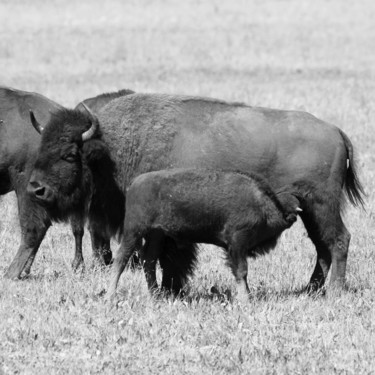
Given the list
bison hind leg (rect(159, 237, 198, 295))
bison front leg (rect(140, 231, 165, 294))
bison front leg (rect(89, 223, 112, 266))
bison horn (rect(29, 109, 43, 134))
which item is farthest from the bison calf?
bison front leg (rect(89, 223, 112, 266))

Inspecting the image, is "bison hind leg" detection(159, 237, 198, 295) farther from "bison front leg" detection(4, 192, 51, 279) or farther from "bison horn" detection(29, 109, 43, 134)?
"bison horn" detection(29, 109, 43, 134)

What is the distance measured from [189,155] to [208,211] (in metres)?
0.99

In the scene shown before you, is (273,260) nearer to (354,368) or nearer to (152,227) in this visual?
(152,227)

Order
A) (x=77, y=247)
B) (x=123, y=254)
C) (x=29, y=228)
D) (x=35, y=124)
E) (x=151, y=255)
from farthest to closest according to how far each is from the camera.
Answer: (x=77, y=247) → (x=29, y=228) → (x=35, y=124) → (x=151, y=255) → (x=123, y=254)

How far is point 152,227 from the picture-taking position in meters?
8.21

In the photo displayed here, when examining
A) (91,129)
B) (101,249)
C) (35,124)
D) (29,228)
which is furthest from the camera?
(101,249)

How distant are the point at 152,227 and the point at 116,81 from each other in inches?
691

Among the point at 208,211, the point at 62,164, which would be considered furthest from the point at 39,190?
the point at 208,211

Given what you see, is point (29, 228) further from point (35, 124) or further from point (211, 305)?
point (211, 305)

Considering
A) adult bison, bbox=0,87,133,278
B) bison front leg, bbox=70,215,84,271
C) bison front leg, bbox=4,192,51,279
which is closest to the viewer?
adult bison, bbox=0,87,133,278

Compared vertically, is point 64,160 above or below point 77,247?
above

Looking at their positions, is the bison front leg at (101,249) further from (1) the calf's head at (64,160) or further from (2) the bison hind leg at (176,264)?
(2) the bison hind leg at (176,264)

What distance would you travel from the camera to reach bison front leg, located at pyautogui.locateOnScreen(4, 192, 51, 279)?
9344 mm

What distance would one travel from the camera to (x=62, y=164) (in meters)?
8.64
